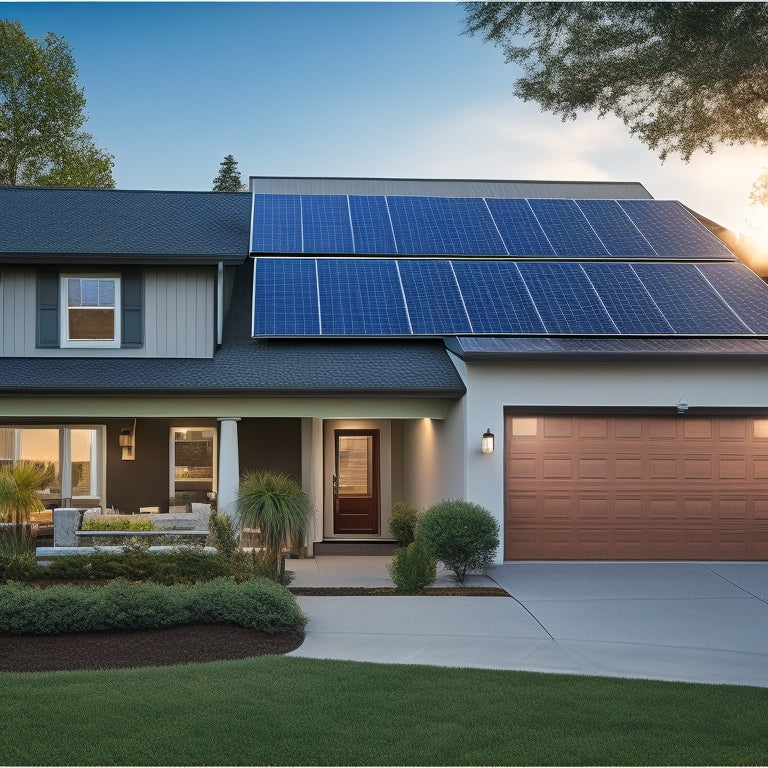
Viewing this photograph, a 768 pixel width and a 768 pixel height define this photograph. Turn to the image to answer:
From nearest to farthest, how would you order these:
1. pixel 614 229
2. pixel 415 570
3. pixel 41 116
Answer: pixel 415 570 → pixel 614 229 → pixel 41 116

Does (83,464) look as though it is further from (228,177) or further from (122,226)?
(228,177)

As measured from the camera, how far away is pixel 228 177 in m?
47.3

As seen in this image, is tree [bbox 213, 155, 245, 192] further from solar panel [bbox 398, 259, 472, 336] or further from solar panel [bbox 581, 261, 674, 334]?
solar panel [bbox 581, 261, 674, 334]

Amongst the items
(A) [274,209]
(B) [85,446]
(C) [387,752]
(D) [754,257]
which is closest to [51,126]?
(A) [274,209]

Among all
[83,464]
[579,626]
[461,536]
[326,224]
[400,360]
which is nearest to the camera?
[579,626]

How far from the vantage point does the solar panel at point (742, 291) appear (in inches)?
630

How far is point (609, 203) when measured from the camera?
2081 centimetres

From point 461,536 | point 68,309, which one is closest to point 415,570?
point 461,536

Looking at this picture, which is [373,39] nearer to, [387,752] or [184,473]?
[184,473]

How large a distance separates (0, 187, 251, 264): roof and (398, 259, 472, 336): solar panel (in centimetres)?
314

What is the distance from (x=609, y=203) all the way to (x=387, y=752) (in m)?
16.8

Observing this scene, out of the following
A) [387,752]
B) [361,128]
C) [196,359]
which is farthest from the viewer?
[361,128]

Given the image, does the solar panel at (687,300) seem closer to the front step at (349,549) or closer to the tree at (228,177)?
the front step at (349,549)

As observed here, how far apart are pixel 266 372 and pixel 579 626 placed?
6.87 metres
